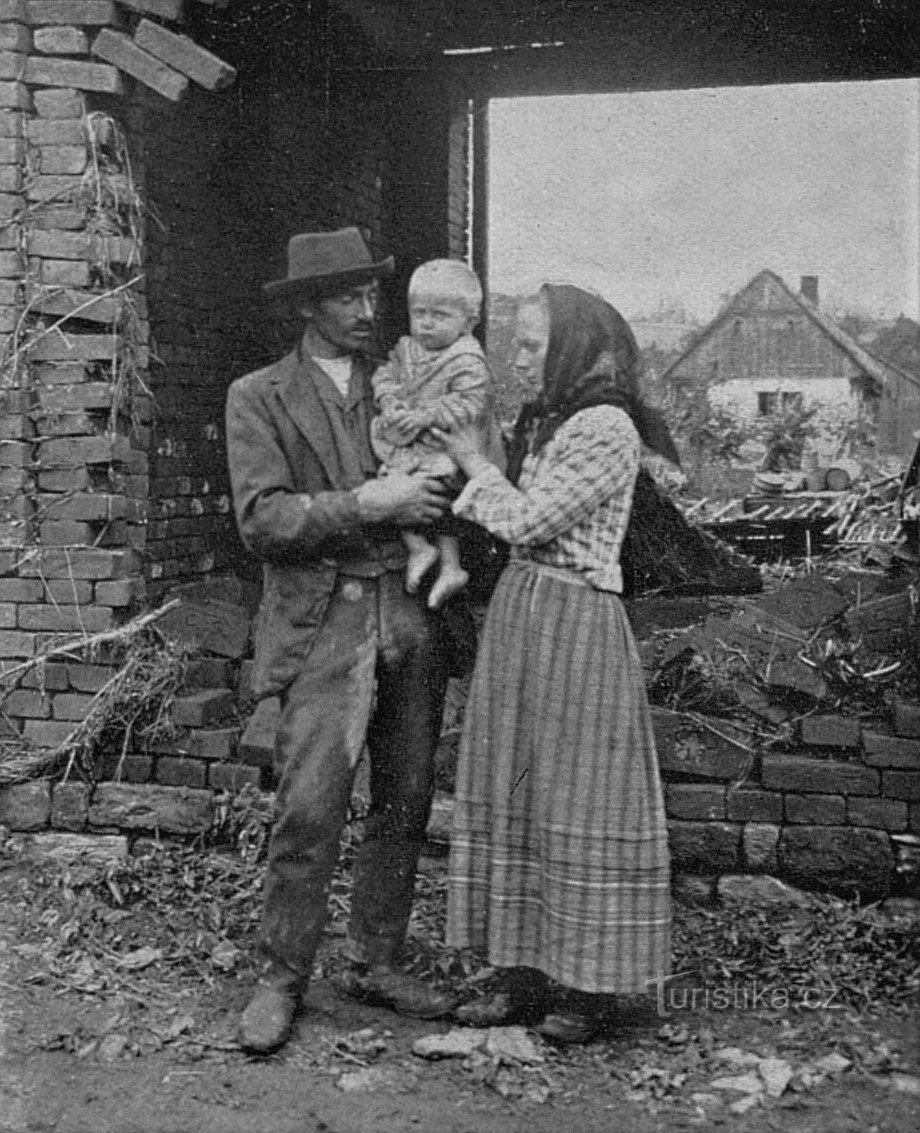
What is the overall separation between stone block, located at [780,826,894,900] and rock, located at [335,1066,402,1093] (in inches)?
69.2

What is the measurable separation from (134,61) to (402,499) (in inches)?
92.8

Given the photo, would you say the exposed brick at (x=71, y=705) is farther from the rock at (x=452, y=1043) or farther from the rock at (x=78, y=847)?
the rock at (x=452, y=1043)

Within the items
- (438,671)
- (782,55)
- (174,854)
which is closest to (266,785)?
(174,854)

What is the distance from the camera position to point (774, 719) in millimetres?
4930

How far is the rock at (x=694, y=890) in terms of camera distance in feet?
16.0

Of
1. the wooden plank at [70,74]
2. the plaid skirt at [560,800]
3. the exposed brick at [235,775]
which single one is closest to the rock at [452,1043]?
the plaid skirt at [560,800]

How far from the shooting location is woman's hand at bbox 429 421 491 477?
12.6 feet

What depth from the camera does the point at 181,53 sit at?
4.98m

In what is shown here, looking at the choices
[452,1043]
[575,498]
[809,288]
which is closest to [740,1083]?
[452,1043]

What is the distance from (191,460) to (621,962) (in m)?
3.30

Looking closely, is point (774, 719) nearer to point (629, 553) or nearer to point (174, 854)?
point (629, 553)

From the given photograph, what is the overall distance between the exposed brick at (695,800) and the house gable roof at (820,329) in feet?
21.0

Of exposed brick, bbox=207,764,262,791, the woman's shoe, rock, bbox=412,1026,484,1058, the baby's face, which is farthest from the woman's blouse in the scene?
exposed brick, bbox=207,764,262,791

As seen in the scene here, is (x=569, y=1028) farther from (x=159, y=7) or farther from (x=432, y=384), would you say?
(x=159, y=7)
